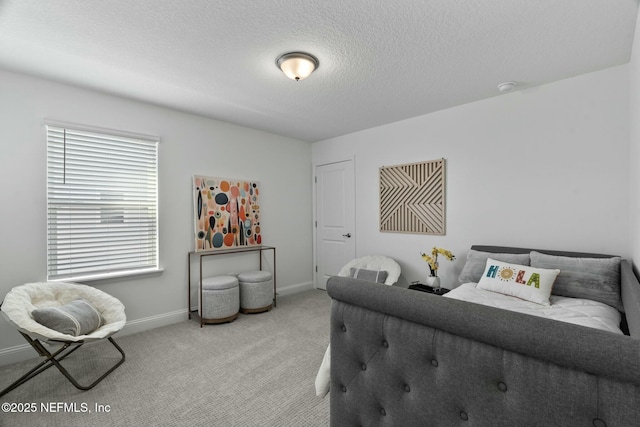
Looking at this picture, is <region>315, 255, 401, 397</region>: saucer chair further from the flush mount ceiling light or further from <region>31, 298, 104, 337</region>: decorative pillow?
<region>31, 298, 104, 337</region>: decorative pillow

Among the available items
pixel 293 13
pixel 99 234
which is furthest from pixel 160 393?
pixel 293 13

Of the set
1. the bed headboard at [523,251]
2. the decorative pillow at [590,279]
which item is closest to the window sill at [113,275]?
the bed headboard at [523,251]

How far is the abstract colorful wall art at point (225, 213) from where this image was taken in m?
3.78

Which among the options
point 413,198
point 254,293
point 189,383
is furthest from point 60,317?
point 413,198

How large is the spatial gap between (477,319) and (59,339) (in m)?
2.55

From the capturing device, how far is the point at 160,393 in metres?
2.14

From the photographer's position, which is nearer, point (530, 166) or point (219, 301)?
point (530, 166)

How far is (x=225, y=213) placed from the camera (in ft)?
13.2

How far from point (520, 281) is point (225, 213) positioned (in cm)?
332

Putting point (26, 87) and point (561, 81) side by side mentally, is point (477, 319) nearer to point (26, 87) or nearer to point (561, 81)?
point (561, 81)

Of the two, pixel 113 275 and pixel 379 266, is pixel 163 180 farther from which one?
pixel 379 266

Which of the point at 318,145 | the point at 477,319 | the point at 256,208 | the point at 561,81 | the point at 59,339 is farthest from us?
the point at 318,145

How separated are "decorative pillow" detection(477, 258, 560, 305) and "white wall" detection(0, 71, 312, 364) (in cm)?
293

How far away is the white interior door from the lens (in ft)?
15.4
